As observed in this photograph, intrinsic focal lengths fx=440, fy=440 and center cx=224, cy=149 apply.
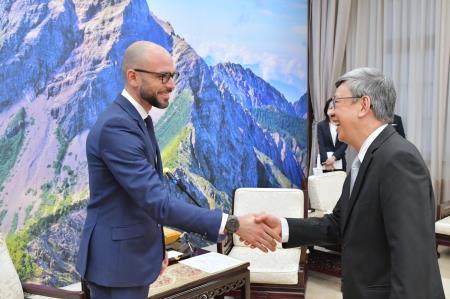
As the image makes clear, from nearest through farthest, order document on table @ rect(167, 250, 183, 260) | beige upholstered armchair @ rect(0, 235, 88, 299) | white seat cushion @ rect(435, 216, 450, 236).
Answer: beige upholstered armchair @ rect(0, 235, 88, 299)
document on table @ rect(167, 250, 183, 260)
white seat cushion @ rect(435, 216, 450, 236)

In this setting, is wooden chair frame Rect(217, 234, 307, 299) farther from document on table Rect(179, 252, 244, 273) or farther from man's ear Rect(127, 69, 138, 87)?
man's ear Rect(127, 69, 138, 87)

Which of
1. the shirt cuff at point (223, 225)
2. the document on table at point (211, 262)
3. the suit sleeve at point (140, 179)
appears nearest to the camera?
the suit sleeve at point (140, 179)

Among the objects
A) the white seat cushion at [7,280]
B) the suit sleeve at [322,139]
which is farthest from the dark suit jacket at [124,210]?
the suit sleeve at [322,139]

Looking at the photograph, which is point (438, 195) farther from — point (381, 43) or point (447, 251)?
point (381, 43)

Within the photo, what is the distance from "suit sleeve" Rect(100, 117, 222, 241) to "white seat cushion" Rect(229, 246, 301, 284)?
1628 mm

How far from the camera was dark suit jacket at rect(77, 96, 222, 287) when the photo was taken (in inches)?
64.3

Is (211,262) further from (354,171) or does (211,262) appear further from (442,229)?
(442,229)

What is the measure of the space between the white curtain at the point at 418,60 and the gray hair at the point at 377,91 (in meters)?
4.24

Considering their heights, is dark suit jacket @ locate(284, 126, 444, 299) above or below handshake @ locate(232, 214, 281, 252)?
above

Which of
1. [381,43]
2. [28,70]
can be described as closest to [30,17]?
[28,70]

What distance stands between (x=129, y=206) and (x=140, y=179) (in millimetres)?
131

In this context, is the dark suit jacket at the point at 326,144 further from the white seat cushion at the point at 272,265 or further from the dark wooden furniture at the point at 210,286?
the dark wooden furniture at the point at 210,286

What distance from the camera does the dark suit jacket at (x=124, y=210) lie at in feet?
5.36

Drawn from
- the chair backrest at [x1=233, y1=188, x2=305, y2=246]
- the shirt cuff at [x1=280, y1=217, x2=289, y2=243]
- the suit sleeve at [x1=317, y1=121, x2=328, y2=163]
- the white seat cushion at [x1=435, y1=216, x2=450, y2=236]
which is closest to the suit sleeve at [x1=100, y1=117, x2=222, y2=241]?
the shirt cuff at [x1=280, y1=217, x2=289, y2=243]
